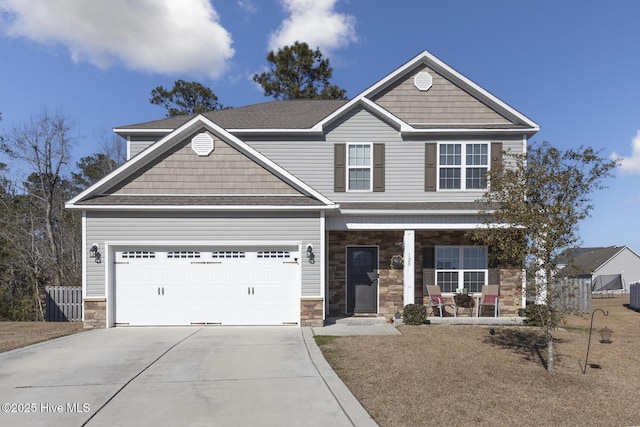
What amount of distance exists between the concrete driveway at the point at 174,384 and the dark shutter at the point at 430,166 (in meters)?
6.79

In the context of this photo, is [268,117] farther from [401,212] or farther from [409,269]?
[409,269]

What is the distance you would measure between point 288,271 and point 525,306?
7559mm

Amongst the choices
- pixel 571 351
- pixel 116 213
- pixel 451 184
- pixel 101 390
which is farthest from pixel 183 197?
pixel 571 351

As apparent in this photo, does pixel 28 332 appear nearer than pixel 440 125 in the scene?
Yes

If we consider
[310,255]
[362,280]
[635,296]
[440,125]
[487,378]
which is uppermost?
[440,125]

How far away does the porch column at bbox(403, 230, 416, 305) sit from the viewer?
1348 cm

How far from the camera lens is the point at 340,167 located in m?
14.7

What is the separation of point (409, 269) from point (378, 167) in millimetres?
3459

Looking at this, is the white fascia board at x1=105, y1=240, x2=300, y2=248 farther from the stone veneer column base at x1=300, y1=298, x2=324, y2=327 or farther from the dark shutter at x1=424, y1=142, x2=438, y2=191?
the dark shutter at x1=424, y1=142, x2=438, y2=191

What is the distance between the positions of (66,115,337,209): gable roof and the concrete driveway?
11.6 feet

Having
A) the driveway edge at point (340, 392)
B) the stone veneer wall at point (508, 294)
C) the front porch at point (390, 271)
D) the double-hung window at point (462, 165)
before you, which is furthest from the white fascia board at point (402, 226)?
the driveway edge at point (340, 392)

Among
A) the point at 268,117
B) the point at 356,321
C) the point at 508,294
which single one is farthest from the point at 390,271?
the point at 268,117

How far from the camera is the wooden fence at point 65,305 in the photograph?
585 inches

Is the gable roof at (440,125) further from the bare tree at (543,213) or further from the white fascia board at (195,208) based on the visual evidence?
the bare tree at (543,213)
